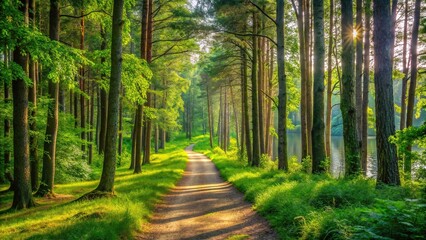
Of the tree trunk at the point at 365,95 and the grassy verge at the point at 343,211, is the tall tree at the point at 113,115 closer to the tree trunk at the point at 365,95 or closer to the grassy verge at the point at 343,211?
the grassy verge at the point at 343,211

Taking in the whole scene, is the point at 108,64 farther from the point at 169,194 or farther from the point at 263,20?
the point at 263,20

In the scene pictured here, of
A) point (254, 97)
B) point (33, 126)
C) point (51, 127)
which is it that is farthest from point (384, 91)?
point (33, 126)

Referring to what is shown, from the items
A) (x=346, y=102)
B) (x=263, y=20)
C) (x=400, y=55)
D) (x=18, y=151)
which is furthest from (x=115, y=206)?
(x=400, y=55)

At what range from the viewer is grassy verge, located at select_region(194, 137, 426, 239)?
3.60m

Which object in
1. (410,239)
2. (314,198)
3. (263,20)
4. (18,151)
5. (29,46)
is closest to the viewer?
(410,239)

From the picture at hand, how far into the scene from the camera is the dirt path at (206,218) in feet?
20.8

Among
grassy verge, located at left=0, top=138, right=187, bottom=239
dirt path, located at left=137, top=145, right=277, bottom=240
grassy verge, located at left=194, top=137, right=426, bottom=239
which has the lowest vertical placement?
dirt path, located at left=137, top=145, right=277, bottom=240

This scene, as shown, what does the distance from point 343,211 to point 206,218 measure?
3624 mm

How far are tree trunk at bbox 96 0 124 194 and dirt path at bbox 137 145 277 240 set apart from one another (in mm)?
1853

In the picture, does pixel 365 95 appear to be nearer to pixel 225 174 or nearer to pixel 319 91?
pixel 319 91

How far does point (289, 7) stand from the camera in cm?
1673

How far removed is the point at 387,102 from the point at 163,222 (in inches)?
250

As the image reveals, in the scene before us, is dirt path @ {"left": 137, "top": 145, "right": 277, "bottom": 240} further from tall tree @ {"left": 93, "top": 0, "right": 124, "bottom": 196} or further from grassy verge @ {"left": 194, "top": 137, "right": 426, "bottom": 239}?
tall tree @ {"left": 93, "top": 0, "right": 124, "bottom": 196}

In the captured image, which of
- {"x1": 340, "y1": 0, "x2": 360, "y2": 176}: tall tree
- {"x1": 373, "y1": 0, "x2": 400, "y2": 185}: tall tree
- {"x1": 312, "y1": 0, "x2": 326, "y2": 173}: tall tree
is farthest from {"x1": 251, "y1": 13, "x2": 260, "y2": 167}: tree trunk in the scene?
{"x1": 373, "y1": 0, "x2": 400, "y2": 185}: tall tree
